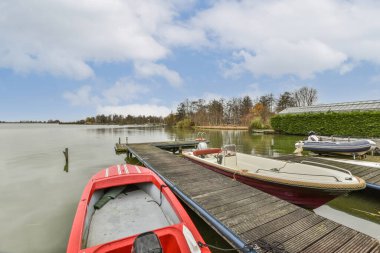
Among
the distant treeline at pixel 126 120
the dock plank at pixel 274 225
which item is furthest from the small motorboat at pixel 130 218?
the distant treeline at pixel 126 120

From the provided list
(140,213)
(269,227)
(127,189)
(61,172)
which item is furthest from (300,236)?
(61,172)

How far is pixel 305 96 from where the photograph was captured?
2384 inches

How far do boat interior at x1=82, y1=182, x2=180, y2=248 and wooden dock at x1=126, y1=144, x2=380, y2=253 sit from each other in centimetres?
74

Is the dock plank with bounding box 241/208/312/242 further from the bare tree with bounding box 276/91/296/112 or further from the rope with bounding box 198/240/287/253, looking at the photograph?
the bare tree with bounding box 276/91/296/112

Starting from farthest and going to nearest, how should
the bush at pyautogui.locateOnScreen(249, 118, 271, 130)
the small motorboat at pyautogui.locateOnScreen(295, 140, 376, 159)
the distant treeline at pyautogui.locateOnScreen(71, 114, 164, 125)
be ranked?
the distant treeline at pyautogui.locateOnScreen(71, 114, 164, 125)
the bush at pyautogui.locateOnScreen(249, 118, 271, 130)
the small motorboat at pyautogui.locateOnScreen(295, 140, 376, 159)

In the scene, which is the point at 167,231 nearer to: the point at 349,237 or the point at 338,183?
the point at 349,237

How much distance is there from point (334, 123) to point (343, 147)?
53.6 ft

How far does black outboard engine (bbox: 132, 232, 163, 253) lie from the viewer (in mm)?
2506

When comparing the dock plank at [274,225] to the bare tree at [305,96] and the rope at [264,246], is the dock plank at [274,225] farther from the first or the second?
the bare tree at [305,96]

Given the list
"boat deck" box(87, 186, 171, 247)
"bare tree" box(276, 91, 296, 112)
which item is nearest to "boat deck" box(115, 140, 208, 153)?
"boat deck" box(87, 186, 171, 247)

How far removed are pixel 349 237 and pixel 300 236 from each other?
75cm

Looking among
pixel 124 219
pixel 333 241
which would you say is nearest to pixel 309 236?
pixel 333 241

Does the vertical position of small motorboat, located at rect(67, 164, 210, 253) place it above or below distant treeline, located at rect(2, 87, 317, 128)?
below

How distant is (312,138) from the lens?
45.0 feet
